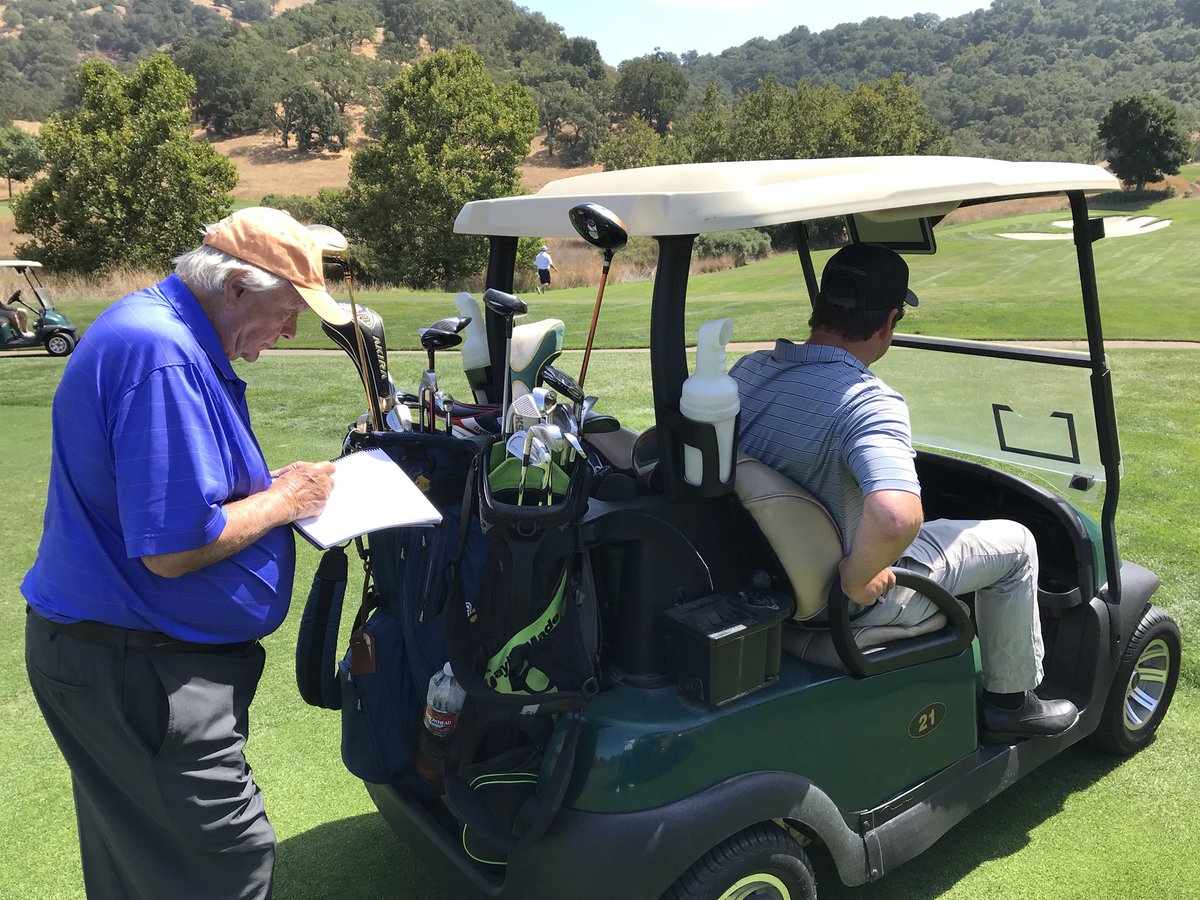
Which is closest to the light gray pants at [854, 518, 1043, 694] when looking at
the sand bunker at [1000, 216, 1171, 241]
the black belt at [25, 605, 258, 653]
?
the black belt at [25, 605, 258, 653]

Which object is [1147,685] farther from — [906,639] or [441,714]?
[441,714]

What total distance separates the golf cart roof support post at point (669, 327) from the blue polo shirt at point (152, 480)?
0.77 m

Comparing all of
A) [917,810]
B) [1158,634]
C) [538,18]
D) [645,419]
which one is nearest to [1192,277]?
[645,419]

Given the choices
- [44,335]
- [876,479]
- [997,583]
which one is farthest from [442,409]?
[44,335]

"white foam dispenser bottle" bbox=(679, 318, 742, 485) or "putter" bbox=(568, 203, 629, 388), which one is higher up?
"putter" bbox=(568, 203, 629, 388)

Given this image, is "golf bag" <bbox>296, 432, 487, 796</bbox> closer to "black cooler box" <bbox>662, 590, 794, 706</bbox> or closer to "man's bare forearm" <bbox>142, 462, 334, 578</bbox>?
"man's bare forearm" <bbox>142, 462, 334, 578</bbox>

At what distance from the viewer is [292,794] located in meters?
2.59

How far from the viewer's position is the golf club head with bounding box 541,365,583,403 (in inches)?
71.1

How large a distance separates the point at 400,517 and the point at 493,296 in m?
0.46

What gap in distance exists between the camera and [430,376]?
197cm

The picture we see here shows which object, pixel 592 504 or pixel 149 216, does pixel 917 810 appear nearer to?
pixel 592 504

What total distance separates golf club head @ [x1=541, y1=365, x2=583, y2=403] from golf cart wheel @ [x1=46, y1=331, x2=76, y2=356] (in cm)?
1214

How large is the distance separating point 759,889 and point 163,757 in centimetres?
117

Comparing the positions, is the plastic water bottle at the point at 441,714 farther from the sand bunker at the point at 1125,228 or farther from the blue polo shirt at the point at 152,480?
the sand bunker at the point at 1125,228
